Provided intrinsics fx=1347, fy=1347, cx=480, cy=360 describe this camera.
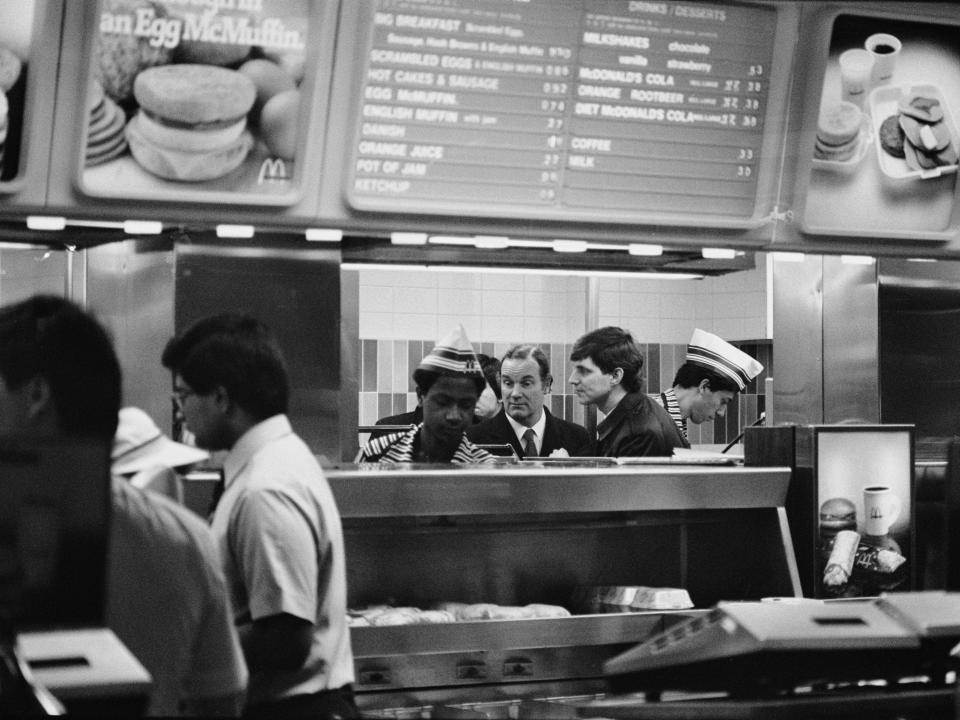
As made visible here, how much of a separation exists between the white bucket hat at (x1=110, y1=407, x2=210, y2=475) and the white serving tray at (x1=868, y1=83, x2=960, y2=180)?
7.08ft

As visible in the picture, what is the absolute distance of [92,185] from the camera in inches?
109

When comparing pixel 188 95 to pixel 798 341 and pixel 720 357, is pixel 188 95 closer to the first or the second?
pixel 798 341

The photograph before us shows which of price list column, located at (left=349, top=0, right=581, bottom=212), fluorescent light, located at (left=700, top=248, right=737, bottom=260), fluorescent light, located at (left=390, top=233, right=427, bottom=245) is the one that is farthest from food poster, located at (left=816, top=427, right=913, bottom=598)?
fluorescent light, located at (left=390, top=233, right=427, bottom=245)

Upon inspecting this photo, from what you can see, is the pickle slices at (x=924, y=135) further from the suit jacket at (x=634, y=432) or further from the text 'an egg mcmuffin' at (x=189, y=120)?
the text 'an egg mcmuffin' at (x=189, y=120)

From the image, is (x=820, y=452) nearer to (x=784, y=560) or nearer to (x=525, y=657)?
(x=784, y=560)

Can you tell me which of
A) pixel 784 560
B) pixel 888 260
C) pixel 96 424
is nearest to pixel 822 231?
pixel 888 260

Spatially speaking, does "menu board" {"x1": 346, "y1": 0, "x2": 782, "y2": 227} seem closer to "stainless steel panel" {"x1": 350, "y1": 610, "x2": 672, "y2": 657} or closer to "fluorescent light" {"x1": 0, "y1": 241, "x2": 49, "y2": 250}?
"fluorescent light" {"x1": 0, "y1": 241, "x2": 49, "y2": 250}

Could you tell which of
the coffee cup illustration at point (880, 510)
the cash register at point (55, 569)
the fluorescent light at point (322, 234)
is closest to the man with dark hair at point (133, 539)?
the cash register at point (55, 569)

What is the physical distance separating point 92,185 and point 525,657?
4.53 ft

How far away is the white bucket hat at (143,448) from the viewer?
2.03 meters

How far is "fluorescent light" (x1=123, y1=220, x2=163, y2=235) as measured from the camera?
2846mm

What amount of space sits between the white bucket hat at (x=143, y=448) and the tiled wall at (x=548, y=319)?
4815mm

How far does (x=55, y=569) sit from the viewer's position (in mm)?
1831

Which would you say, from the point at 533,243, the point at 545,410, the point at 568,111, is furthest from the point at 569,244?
the point at 545,410
